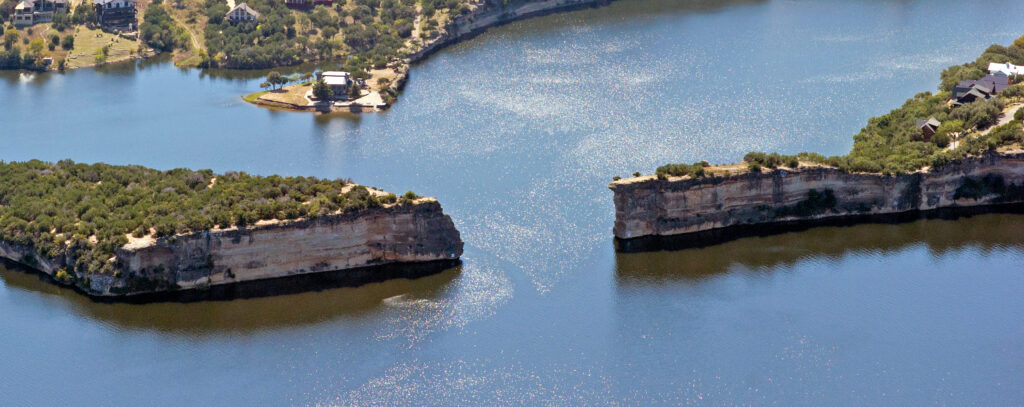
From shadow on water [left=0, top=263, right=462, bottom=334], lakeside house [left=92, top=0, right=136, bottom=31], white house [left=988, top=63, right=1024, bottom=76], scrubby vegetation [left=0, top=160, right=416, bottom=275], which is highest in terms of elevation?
lakeside house [left=92, top=0, right=136, bottom=31]

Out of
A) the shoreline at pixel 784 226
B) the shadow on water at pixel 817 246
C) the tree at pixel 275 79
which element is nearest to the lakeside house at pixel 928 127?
the shoreline at pixel 784 226

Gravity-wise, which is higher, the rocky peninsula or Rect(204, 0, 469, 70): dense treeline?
Rect(204, 0, 469, 70): dense treeline

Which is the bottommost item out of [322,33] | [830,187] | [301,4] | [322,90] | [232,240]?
[232,240]

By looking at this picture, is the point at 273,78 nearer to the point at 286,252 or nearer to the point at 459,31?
the point at 459,31

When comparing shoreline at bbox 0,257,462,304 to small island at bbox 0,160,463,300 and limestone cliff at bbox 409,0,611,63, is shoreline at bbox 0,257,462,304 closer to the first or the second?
small island at bbox 0,160,463,300

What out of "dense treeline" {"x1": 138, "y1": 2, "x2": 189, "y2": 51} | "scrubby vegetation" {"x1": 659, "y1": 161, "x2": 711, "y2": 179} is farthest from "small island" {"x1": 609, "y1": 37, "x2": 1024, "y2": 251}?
"dense treeline" {"x1": 138, "y1": 2, "x2": 189, "y2": 51}

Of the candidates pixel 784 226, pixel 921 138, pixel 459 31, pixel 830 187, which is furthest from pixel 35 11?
pixel 921 138
